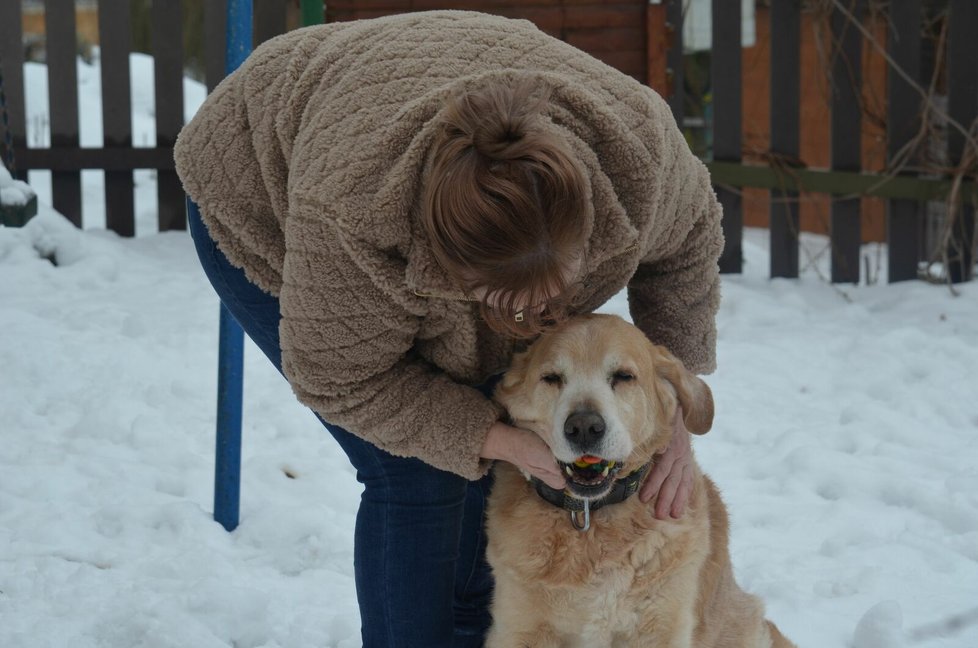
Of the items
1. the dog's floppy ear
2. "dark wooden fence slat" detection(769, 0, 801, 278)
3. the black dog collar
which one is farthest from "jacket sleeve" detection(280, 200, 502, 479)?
"dark wooden fence slat" detection(769, 0, 801, 278)

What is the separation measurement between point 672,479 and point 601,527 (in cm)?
20

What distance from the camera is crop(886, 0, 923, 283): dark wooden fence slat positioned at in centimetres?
557

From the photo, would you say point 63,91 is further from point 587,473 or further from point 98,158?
Answer: point 587,473

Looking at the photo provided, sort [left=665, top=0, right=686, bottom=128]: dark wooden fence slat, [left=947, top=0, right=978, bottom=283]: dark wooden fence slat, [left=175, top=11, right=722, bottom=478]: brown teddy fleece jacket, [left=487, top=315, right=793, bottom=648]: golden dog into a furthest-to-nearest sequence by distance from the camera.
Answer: [left=665, top=0, right=686, bottom=128]: dark wooden fence slat → [left=947, top=0, right=978, bottom=283]: dark wooden fence slat → [left=487, top=315, right=793, bottom=648]: golden dog → [left=175, top=11, right=722, bottom=478]: brown teddy fleece jacket

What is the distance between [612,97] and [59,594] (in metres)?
1.91

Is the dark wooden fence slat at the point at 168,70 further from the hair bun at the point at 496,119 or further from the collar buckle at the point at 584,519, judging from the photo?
the hair bun at the point at 496,119

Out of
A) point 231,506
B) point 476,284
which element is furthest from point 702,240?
point 231,506

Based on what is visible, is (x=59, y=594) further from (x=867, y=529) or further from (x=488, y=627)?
(x=867, y=529)

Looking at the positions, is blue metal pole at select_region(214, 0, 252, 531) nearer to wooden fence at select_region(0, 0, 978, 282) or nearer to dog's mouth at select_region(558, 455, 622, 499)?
dog's mouth at select_region(558, 455, 622, 499)

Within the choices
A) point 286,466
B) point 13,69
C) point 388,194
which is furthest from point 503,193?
point 13,69

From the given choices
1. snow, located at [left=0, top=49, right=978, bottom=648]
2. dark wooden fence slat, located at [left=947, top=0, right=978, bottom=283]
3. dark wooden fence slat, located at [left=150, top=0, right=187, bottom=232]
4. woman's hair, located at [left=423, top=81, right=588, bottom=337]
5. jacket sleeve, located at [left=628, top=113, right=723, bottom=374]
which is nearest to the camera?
woman's hair, located at [left=423, top=81, right=588, bottom=337]

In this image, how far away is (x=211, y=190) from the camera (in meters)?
2.28

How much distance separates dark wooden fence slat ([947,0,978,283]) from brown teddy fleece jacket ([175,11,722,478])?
3.68 meters

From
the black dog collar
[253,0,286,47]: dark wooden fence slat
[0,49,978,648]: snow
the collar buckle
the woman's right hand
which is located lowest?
[0,49,978,648]: snow
